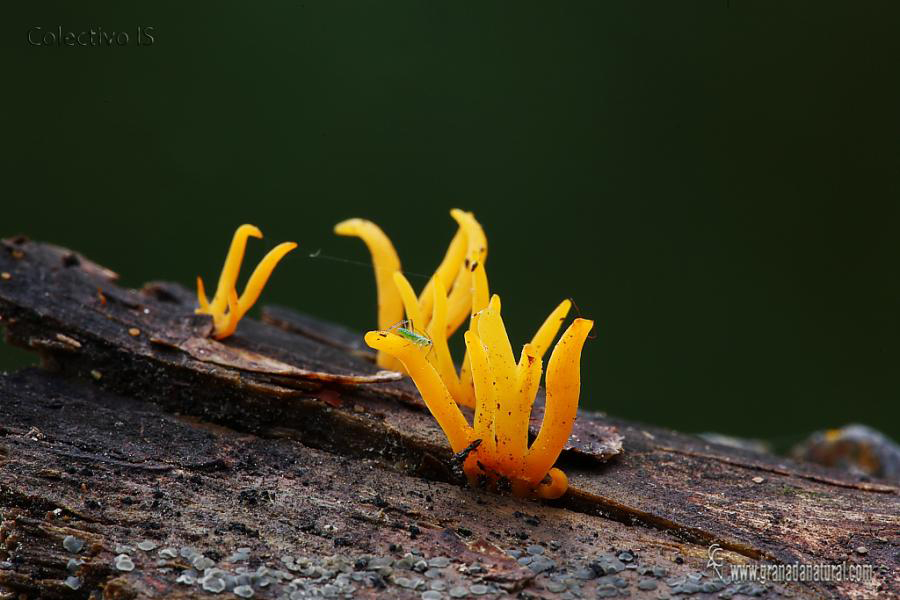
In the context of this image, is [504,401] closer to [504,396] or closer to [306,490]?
[504,396]

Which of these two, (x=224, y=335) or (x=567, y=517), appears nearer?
(x=567, y=517)

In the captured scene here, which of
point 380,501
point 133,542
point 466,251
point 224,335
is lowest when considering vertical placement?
point 133,542


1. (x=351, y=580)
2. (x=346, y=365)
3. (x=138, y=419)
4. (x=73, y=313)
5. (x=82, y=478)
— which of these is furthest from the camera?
(x=346, y=365)

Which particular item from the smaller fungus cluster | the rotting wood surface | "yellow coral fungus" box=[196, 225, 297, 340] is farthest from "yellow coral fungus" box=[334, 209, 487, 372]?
Result: "yellow coral fungus" box=[196, 225, 297, 340]

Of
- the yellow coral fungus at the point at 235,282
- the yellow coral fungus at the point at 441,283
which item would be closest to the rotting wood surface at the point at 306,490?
the yellow coral fungus at the point at 235,282

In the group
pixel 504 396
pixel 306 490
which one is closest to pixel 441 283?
pixel 504 396

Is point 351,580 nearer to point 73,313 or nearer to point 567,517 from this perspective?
point 567,517

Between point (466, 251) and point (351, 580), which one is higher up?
point (466, 251)

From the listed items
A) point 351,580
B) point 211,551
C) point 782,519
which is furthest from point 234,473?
point 782,519
